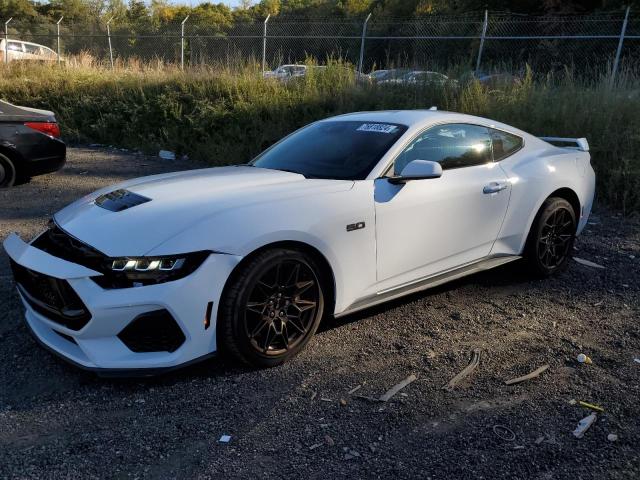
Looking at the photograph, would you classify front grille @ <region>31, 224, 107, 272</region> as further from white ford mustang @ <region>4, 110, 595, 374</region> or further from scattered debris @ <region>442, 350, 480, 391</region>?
scattered debris @ <region>442, 350, 480, 391</region>

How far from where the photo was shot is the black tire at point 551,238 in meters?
4.83

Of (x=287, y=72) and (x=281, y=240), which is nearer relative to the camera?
(x=281, y=240)

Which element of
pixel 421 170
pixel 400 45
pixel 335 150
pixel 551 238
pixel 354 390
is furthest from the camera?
pixel 400 45

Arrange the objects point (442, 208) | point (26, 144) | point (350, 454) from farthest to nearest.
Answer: point (26, 144) < point (442, 208) < point (350, 454)

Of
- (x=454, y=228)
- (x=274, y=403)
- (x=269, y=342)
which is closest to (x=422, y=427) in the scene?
(x=274, y=403)

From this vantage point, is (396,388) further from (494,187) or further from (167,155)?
(167,155)

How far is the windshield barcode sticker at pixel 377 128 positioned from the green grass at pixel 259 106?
4.70 meters

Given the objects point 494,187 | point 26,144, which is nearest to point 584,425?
point 494,187

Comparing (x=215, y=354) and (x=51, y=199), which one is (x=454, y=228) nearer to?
(x=215, y=354)

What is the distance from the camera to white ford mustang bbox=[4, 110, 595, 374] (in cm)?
307

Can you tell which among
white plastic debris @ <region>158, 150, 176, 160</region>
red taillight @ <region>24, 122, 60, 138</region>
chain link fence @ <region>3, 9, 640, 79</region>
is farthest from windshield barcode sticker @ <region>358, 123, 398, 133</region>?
white plastic debris @ <region>158, 150, 176, 160</region>

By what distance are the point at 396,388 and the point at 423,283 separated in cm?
100

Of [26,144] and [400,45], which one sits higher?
[400,45]

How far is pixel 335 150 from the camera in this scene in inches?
168
